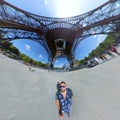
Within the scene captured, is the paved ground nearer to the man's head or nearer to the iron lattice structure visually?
the man's head

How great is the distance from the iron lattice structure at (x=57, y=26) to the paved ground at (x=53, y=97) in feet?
0.76

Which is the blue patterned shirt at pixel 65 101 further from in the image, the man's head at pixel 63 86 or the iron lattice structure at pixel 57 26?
the iron lattice structure at pixel 57 26

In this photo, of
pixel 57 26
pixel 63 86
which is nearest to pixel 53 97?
pixel 63 86

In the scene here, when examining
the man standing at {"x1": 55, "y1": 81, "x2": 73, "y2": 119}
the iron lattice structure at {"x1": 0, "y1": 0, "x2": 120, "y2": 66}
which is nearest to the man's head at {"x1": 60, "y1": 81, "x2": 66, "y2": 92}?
the man standing at {"x1": 55, "y1": 81, "x2": 73, "y2": 119}

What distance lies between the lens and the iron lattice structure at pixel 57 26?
2.77 ft

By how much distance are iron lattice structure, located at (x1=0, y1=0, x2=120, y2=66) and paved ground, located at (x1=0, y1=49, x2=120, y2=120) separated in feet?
0.76

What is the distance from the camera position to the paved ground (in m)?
1.20

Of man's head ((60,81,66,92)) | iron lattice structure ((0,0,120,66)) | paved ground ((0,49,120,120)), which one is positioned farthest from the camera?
Result: paved ground ((0,49,120,120))

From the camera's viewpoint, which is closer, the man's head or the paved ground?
the man's head

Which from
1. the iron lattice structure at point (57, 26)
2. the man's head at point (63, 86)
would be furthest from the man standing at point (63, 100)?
the iron lattice structure at point (57, 26)

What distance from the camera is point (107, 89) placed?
55.4 inches

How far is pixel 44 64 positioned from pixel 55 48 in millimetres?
75

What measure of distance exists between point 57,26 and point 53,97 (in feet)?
1.66

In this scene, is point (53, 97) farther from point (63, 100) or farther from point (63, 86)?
point (63, 86)
